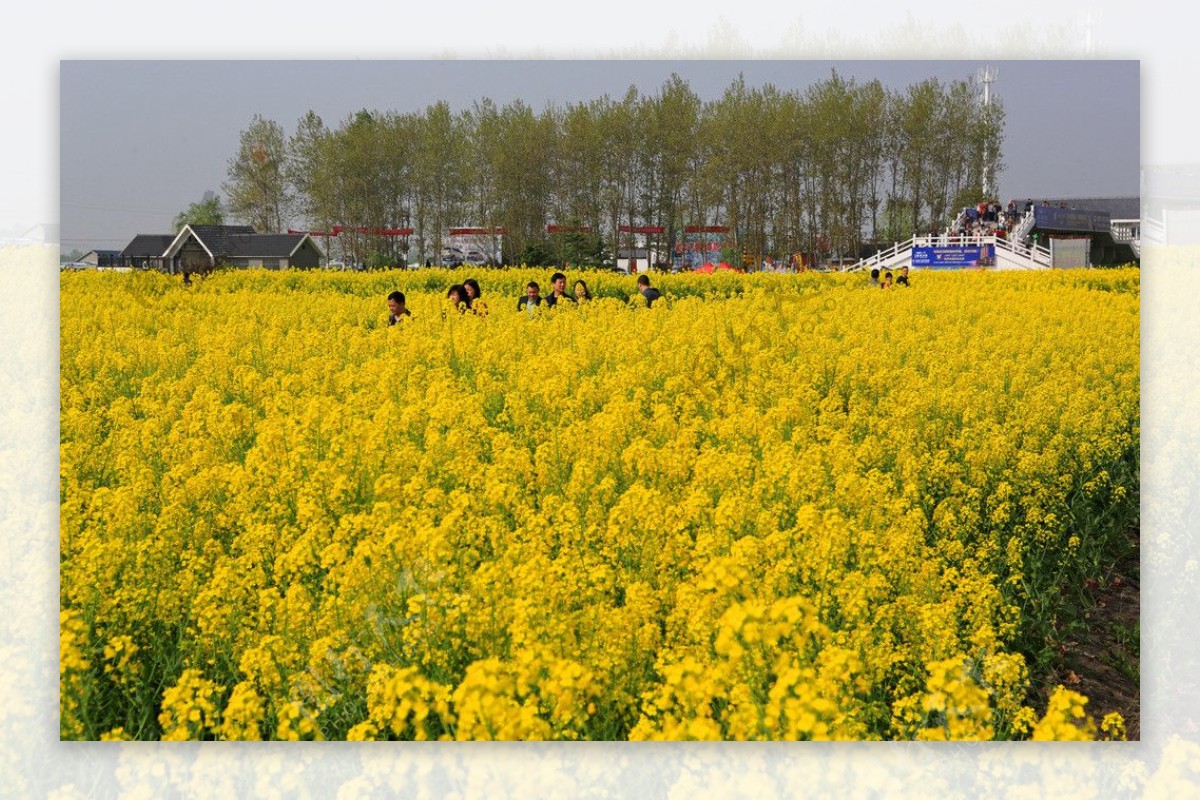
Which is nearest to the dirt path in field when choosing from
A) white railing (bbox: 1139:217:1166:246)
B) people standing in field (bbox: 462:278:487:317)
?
white railing (bbox: 1139:217:1166:246)

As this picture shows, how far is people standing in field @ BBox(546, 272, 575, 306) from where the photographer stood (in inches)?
194

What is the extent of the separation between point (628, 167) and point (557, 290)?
2.20ft

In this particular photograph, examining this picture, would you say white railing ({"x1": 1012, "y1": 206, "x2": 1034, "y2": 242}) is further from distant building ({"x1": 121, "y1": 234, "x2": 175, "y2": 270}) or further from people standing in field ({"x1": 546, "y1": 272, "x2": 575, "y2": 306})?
distant building ({"x1": 121, "y1": 234, "x2": 175, "y2": 270})

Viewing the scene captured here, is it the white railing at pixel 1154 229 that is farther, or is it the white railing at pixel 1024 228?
the white railing at pixel 1024 228

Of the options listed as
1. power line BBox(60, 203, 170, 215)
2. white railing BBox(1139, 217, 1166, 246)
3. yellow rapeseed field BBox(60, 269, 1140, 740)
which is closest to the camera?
yellow rapeseed field BBox(60, 269, 1140, 740)

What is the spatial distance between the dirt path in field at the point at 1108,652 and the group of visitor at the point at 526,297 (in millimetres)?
2347

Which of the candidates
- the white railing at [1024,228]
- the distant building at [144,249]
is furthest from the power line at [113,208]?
the white railing at [1024,228]

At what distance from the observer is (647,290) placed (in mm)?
5270

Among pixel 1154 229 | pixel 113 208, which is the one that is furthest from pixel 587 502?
pixel 1154 229

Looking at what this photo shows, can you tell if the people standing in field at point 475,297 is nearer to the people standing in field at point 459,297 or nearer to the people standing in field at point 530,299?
the people standing in field at point 459,297

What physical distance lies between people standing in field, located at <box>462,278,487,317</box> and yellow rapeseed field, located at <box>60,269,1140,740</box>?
0.29 feet

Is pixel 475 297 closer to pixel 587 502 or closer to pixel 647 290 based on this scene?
pixel 647 290

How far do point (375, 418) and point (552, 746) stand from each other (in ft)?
5.75

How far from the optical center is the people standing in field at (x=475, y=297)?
16.1 feet
